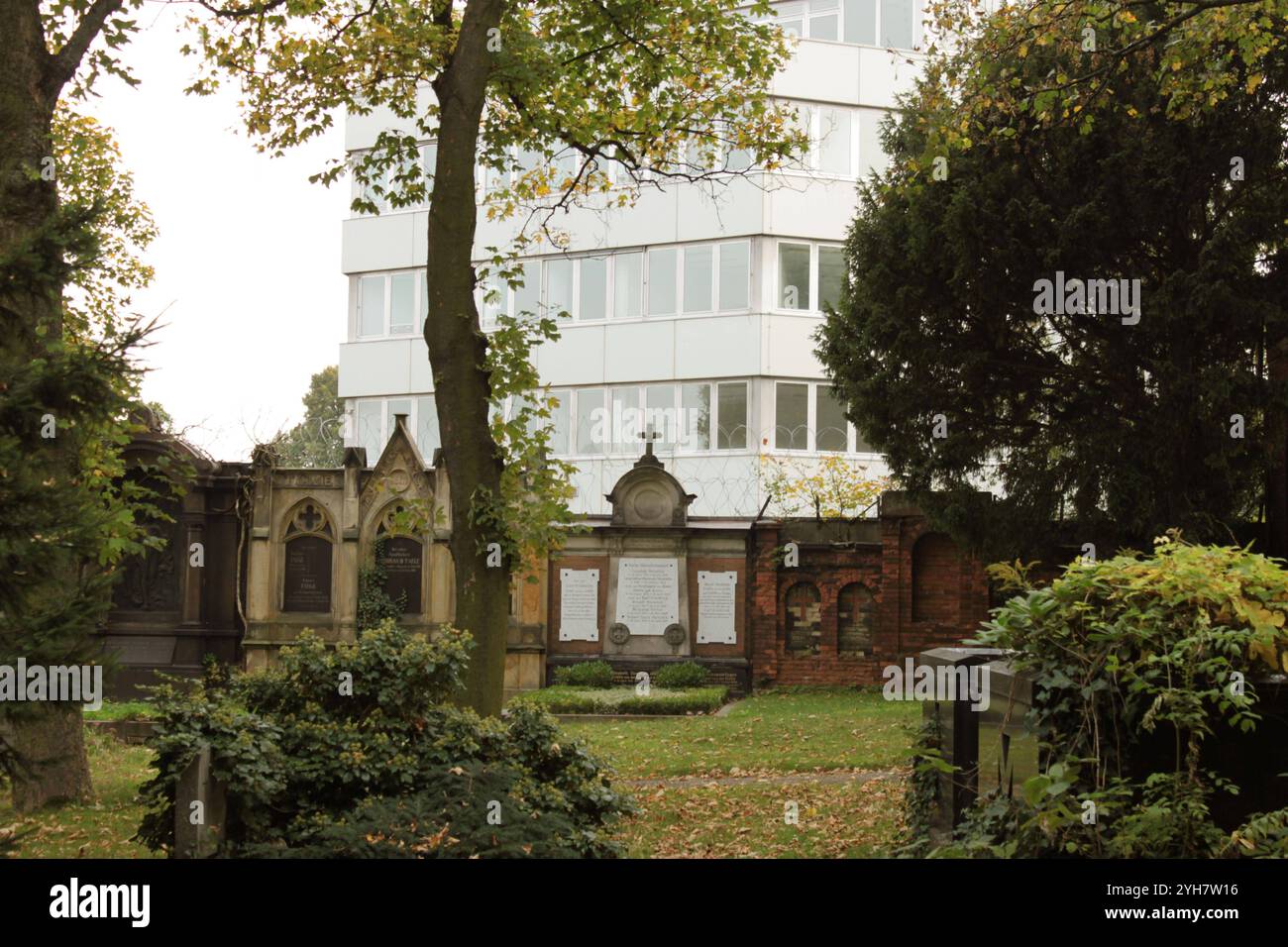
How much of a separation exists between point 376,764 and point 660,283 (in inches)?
1021

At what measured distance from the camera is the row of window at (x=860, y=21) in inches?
1309

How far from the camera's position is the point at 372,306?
3628cm

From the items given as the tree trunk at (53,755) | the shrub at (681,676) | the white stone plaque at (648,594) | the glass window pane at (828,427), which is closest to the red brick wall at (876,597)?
the shrub at (681,676)

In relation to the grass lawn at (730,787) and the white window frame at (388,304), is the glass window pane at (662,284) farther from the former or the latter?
the grass lawn at (730,787)

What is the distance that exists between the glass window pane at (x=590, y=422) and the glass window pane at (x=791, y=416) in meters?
4.37

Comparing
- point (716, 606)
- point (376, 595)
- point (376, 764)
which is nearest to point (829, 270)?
point (716, 606)

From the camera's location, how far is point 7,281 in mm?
5941

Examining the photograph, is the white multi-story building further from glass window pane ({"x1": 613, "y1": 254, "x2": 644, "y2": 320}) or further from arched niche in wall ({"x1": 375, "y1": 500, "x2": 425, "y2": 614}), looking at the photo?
arched niche in wall ({"x1": 375, "y1": 500, "x2": 425, "y2": 614})

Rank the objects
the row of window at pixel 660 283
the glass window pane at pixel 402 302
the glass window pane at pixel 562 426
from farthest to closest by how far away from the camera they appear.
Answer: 1. the glass window pane at pixel 402 302
2. the glass window pane at pixel 562 426
3. the row of window at pixel 660 283

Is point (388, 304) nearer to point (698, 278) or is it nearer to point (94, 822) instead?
point (698, 278)
